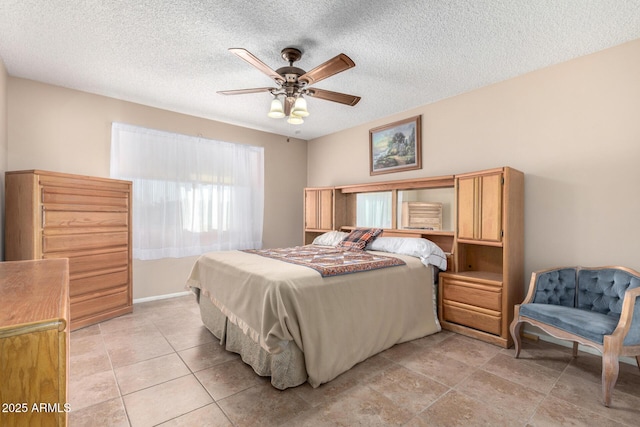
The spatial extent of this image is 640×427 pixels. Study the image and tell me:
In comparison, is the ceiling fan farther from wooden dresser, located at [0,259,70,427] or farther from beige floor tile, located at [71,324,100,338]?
beige floor tile, located at [71,324,100,338]

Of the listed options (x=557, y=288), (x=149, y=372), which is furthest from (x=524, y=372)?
(x=149, y=372)

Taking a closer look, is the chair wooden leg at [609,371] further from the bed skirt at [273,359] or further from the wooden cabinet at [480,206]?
the bed skirt at [273,359]

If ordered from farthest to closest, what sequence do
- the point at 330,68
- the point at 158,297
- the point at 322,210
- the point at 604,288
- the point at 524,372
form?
the point at 322,210 → the point at 158,297 → the point at 604,288 → the point at 524,372 → the point at 330,68

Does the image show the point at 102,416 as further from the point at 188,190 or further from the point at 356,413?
the point at 188,190

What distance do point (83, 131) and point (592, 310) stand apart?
592 centimetres

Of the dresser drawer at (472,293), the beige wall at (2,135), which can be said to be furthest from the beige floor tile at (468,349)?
the beige wall at (2,135)

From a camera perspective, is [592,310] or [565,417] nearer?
[565,417]

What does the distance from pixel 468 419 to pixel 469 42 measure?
9.67 ft

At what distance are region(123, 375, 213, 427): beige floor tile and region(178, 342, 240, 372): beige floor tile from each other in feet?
0.81

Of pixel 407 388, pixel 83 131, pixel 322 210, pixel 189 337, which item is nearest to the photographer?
pixel 407 388

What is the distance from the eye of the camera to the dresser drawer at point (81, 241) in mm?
3043

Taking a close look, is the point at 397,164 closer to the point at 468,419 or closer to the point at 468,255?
the point at 468,255

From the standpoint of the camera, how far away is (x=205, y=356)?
2.68 meters

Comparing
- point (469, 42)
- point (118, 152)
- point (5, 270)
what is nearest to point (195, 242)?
point (118, 152)
